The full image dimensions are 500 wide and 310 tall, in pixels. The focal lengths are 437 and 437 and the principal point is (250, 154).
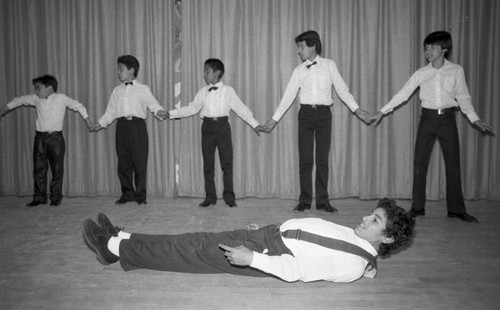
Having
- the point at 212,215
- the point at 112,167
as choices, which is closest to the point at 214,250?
the point at 212,215

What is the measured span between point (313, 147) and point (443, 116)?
3.92 ft

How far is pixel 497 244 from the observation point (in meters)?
3.10

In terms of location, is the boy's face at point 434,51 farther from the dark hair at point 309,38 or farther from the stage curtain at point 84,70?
the stage curtain at point 84,70

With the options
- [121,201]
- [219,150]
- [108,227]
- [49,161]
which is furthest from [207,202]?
[108,227]

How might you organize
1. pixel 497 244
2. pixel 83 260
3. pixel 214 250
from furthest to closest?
pixel 497 244 → pixel 83 260 → pixel 214 250

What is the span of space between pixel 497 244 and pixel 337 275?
172cm

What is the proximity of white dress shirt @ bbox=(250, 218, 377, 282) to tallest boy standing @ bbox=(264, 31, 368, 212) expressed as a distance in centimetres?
207

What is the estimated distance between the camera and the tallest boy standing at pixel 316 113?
4.24m

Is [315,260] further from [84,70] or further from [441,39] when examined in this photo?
[84,70]

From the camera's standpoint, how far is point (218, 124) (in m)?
4.51

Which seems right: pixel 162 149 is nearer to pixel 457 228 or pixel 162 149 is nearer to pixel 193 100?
pixel 193 100

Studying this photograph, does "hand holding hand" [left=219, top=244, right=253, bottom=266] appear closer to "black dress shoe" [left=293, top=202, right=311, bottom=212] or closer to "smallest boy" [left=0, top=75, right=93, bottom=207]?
"black dress shoe" [left=293, top=202, right=311, bottom=212]

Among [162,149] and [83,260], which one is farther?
[162,149]

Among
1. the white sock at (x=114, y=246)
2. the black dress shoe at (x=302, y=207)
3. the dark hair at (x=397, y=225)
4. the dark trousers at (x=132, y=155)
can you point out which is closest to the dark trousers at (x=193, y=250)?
the white sock at (x=114, y=246)
